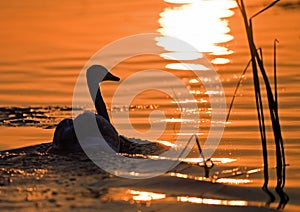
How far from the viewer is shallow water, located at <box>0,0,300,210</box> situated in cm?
1094

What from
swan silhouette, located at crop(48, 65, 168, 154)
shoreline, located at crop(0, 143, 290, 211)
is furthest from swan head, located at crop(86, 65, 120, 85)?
shoreline, located at crop(0, 143, 290, 211)

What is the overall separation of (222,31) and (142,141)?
698 cm

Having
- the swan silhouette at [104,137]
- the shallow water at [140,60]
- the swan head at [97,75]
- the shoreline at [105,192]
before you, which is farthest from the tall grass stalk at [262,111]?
the swan head at [97,75]

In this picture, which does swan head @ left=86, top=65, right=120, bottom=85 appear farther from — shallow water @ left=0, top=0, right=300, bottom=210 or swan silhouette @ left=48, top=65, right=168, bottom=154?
swan silhouette @ left=48, top=65, right=168, bottom=154

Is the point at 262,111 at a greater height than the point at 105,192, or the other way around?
the point at 262,111

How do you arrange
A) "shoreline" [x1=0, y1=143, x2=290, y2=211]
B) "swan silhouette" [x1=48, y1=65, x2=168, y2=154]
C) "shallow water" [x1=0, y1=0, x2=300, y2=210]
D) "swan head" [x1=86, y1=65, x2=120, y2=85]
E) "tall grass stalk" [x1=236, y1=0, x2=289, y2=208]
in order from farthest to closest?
"swan head" [x1=86, y1=65, x2=120, y2=85] < "shallow water" [x1=0, y1=0, x2=300, y2=210] < "swan silhouette" [x1=48, y1=65, x2=168, y2=154] < "tall grass stalk" [x1=236, y1=0, x2=289, y2=208] < "shoreline" [x1=0, y1=143, x2=290, y2=211]

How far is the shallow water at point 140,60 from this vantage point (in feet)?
35.9

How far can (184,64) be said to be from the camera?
14758 millimetres

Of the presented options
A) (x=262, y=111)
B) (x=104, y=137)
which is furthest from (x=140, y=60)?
(x=262, y=111)

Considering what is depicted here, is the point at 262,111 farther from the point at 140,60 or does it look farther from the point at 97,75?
the point at 140,60

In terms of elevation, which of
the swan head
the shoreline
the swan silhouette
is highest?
the swan head

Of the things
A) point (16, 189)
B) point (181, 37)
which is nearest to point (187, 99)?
point (181, 37)

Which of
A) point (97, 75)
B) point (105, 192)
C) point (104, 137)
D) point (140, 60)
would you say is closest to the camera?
point (105, 192)

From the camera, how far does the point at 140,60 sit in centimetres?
1547
